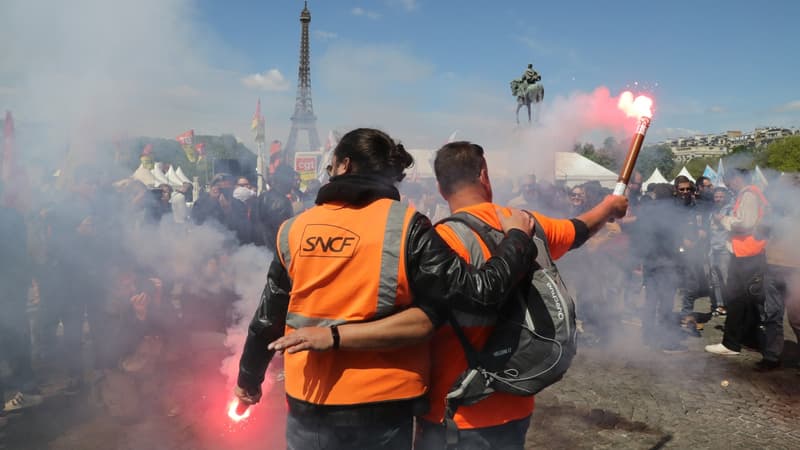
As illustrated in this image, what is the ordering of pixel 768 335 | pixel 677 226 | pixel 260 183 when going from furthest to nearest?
pixel 260 183, pixel 677 226, pixel 768 335

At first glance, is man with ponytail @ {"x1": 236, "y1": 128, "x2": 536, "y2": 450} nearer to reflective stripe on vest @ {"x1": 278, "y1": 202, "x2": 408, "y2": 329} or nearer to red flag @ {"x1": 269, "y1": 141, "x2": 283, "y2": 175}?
reflective stripe on vest @ {"x1": 278, "y1": 202, "x2": 408, "y2": 329}

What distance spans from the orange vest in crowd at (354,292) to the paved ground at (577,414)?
2411mm

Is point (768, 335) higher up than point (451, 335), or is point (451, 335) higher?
point (451, 335)

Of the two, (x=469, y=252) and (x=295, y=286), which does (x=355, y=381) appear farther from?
(x=469, y=252)

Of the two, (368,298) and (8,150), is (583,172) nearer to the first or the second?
(8,150)

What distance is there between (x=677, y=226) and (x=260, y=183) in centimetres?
1170

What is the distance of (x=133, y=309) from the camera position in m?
5.25

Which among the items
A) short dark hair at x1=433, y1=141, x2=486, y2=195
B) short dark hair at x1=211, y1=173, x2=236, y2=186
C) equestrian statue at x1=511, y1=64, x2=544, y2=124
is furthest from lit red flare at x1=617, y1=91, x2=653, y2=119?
equestrian statue at x1=511, y1=64, x2=544, y2=124

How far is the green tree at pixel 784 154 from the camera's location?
41.8m

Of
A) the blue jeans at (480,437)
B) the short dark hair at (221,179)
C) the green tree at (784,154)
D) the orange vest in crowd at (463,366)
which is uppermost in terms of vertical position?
the green tree at (784,154)

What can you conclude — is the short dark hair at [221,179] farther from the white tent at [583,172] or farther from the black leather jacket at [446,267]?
the white tent at [583,172]

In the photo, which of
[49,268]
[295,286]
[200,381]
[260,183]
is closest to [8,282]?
[49,268]

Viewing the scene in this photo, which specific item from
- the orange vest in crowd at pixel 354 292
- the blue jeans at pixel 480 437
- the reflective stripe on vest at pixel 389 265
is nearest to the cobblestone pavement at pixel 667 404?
the blue jeans at pixel 480 437

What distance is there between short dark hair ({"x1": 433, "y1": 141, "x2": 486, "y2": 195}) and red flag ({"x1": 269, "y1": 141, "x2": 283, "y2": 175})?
5.14 metres
